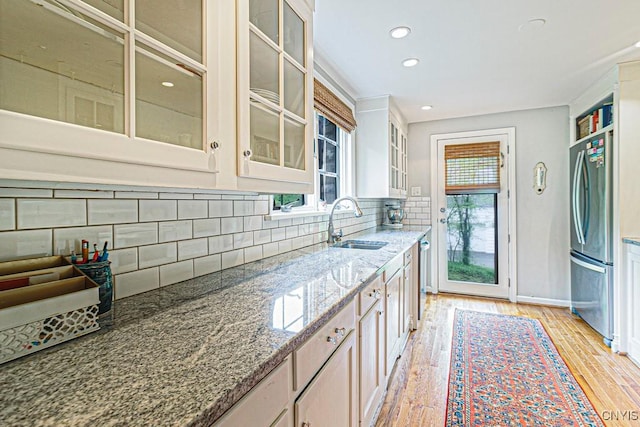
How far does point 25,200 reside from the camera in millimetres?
827

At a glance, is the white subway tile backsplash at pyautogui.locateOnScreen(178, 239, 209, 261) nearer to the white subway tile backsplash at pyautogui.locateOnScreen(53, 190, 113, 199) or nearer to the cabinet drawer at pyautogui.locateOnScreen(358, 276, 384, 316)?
the white subway tile backsplash at pyautogui.locateOnScreen(53, 190, 113, 199)

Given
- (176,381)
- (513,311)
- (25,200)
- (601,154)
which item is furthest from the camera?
(513,311)

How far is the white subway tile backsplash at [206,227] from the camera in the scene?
4.42 ft

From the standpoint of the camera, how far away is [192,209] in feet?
4.35

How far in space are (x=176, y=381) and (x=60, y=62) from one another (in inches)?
26.8

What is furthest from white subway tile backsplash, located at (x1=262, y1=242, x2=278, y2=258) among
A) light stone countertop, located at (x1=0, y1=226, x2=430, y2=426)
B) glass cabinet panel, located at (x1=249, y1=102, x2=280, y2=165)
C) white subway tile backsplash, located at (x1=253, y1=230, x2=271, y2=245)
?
glass cabinet panel, located at (x1=249, y1=102, x2=280, y2=165)

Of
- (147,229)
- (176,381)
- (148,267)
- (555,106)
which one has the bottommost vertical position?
(176,381)

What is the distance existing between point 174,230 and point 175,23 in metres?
0.72

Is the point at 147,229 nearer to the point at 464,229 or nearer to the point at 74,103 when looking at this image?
the point at 74,103

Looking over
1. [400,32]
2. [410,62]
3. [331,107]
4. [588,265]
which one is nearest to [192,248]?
[331,107]

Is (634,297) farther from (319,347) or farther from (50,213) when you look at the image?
(50,213)

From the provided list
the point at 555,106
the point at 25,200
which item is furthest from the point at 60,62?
the point at 555,106

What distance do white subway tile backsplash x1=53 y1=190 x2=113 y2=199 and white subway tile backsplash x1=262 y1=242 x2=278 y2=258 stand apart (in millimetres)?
900

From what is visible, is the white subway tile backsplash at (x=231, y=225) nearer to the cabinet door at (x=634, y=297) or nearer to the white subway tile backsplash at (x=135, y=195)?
the white subway tile backsplash at (x=135, y=195)
